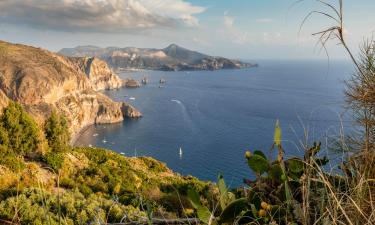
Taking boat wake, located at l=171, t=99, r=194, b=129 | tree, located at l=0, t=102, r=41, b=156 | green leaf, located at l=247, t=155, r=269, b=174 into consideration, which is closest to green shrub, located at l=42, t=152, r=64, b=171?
tree, located at l=0, t=102, r=41, b=156

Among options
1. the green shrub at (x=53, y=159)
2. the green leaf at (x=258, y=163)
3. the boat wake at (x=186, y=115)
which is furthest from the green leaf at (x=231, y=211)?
the boat wake at (x=186, y=115)

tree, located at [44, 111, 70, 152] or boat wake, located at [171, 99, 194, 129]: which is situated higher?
tree, located at [44, 111, 70, 152]

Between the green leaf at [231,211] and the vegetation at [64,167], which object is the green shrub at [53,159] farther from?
the green leaf at [231,211]

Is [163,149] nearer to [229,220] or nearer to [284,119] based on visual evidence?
[284,119]

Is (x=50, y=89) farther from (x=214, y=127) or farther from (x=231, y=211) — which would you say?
(x=231, y=211)

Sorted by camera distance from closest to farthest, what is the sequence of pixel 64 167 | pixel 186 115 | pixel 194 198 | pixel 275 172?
pixel 194 198, pixel 275 172, pixel 64 167, pixel 186 115

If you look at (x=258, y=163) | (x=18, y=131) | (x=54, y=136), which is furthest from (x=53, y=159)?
(x=258, y=163)

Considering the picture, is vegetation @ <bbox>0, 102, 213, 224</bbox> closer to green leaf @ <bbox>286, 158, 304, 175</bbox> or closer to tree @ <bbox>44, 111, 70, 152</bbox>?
tree @ <bbox>44, 111, 70, 152</bbox>
